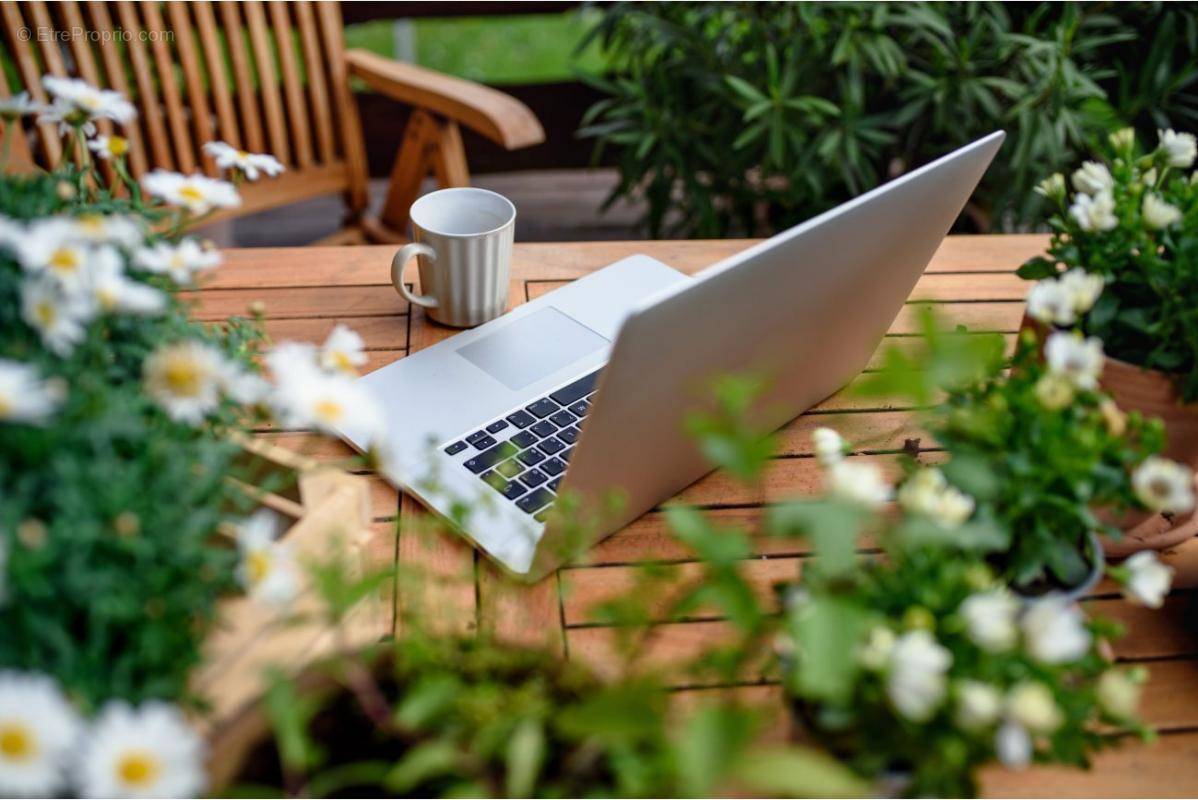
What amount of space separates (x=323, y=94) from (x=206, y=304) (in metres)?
0.80

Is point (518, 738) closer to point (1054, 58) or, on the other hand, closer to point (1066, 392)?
point (1066, 392)

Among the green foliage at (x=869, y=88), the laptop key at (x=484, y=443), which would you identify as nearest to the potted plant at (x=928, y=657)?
the laptop key at (x=484, y=443)

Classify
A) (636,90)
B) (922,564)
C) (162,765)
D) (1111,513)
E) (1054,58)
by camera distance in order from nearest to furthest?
(162,765), (922,564), (1111,513), (1054,58), (636,90)

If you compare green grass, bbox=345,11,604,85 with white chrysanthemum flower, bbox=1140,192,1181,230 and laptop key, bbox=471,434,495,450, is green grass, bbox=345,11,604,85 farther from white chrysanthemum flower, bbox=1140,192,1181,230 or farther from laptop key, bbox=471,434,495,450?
white chrysanthemum flower, bbox=1140,192,1181,230

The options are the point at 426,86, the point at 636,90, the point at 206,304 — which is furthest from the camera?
the point at 636,90

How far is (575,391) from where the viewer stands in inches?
41.7

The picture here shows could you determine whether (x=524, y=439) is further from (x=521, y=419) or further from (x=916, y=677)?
(x=916, y=677)

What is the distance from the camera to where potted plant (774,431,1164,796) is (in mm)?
530

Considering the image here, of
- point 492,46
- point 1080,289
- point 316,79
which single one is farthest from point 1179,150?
point 492,46

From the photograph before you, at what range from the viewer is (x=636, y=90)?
2076mm

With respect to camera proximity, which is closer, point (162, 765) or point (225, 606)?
point (162, 765)

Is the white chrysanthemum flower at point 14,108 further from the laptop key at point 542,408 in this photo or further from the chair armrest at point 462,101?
the chair armrest at point 462,101

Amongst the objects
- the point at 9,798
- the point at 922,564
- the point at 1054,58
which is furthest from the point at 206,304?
the point at 1054,58

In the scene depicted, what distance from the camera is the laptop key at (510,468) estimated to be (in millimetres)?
938
